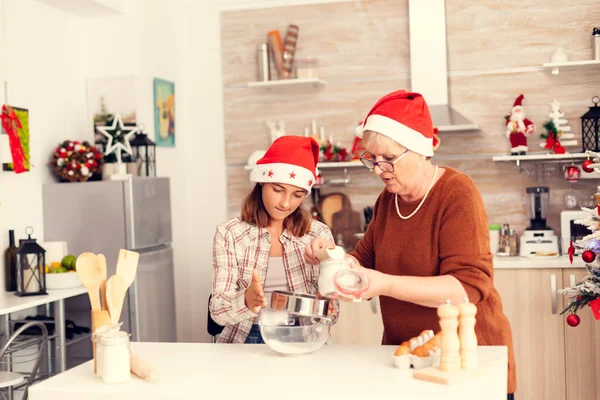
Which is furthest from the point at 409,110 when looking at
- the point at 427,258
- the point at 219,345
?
the point at 219,345

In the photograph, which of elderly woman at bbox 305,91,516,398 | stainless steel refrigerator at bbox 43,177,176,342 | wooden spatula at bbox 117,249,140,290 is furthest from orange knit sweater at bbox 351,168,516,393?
stainless steel refrigerator at bbox 43,177,176,342

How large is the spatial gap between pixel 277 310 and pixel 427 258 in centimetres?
44

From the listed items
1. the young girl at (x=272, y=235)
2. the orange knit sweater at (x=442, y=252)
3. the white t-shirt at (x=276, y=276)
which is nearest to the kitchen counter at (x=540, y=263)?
the young girl at (x=272, y=235)

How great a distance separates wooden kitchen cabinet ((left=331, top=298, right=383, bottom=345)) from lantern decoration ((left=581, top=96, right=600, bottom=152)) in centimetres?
A: 156

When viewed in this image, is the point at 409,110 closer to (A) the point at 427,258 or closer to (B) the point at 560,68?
(A) the point at 427,258

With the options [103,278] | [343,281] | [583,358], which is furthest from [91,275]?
[583,358]

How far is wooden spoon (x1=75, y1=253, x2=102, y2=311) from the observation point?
1.96m

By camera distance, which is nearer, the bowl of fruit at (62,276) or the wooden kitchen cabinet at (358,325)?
the bowl of fruit at (62,276)

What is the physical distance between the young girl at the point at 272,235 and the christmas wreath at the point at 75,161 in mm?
1900

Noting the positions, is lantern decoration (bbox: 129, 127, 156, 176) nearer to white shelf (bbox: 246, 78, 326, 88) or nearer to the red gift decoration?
white shelf (bbox: 246, 78, 326, 88)

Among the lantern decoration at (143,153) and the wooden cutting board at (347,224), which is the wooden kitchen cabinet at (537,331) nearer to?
the wooden cutting board at (347,224)

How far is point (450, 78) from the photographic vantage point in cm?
485

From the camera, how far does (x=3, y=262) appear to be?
3.99 m

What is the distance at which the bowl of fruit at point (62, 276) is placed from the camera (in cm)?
393
